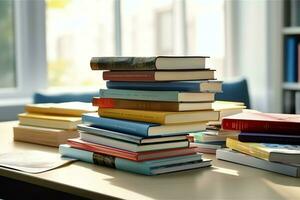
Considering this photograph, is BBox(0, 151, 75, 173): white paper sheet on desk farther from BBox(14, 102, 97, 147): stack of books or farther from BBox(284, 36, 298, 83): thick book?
BBox(284, 36, 298, 83): thick book

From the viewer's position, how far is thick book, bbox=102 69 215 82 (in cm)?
117

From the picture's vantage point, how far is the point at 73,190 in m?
1.04

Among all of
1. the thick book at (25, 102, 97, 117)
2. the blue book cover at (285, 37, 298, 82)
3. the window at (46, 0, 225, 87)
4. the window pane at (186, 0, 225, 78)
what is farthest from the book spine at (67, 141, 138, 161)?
the window pane at (186, 0, 225, 78)

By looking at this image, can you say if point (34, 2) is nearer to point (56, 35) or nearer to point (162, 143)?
point (56, 35)

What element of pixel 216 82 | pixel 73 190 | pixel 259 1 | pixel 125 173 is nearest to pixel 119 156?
pixel 125 173

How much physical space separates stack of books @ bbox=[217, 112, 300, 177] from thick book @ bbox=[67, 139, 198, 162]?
0.35 feet

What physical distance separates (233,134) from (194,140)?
108 mm

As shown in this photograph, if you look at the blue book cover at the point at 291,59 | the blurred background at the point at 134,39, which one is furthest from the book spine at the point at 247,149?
the blue book cover at the point at 291,59

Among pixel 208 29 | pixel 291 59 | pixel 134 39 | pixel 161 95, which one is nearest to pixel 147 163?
pixel 161 95

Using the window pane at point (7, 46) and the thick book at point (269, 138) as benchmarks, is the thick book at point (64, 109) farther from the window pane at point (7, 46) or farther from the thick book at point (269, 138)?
the window pane at point (7, 46)

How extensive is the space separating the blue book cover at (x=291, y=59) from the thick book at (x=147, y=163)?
7.68ft

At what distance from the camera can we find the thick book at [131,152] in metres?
1.16

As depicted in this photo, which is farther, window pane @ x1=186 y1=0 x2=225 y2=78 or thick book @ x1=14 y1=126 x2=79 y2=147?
window pane @ x1=186 y1=0 x2=225 y2=78

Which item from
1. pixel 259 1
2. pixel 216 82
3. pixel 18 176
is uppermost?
pixel 259 1
